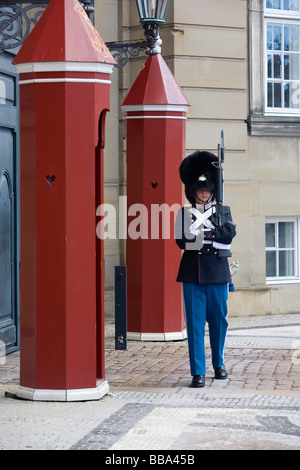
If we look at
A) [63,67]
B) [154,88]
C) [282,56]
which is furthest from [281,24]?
[63,67]

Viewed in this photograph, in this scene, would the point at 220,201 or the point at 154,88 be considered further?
the point at 154,88

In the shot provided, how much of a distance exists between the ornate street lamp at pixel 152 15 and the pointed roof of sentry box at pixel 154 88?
252 mm

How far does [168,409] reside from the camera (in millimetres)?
8125

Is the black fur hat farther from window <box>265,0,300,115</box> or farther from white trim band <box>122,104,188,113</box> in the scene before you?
window <box>265,0,300,115</box>

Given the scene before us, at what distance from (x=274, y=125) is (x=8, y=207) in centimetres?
487

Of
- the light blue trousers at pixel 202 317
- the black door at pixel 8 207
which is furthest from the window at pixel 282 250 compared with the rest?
the light blue trousers at pixel 202 317

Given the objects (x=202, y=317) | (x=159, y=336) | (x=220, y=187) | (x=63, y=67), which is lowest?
(x=159, y=336)

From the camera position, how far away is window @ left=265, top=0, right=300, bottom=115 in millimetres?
15195

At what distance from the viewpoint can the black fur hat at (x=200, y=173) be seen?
9.47m

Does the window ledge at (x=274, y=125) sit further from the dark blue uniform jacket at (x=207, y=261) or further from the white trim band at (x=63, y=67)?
the white trim band at (x=63, y=67)

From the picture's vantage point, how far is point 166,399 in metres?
8.66

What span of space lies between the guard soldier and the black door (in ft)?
7.63

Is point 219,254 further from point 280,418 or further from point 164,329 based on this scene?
point 164,329

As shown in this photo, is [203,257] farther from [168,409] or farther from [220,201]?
[168,409]
